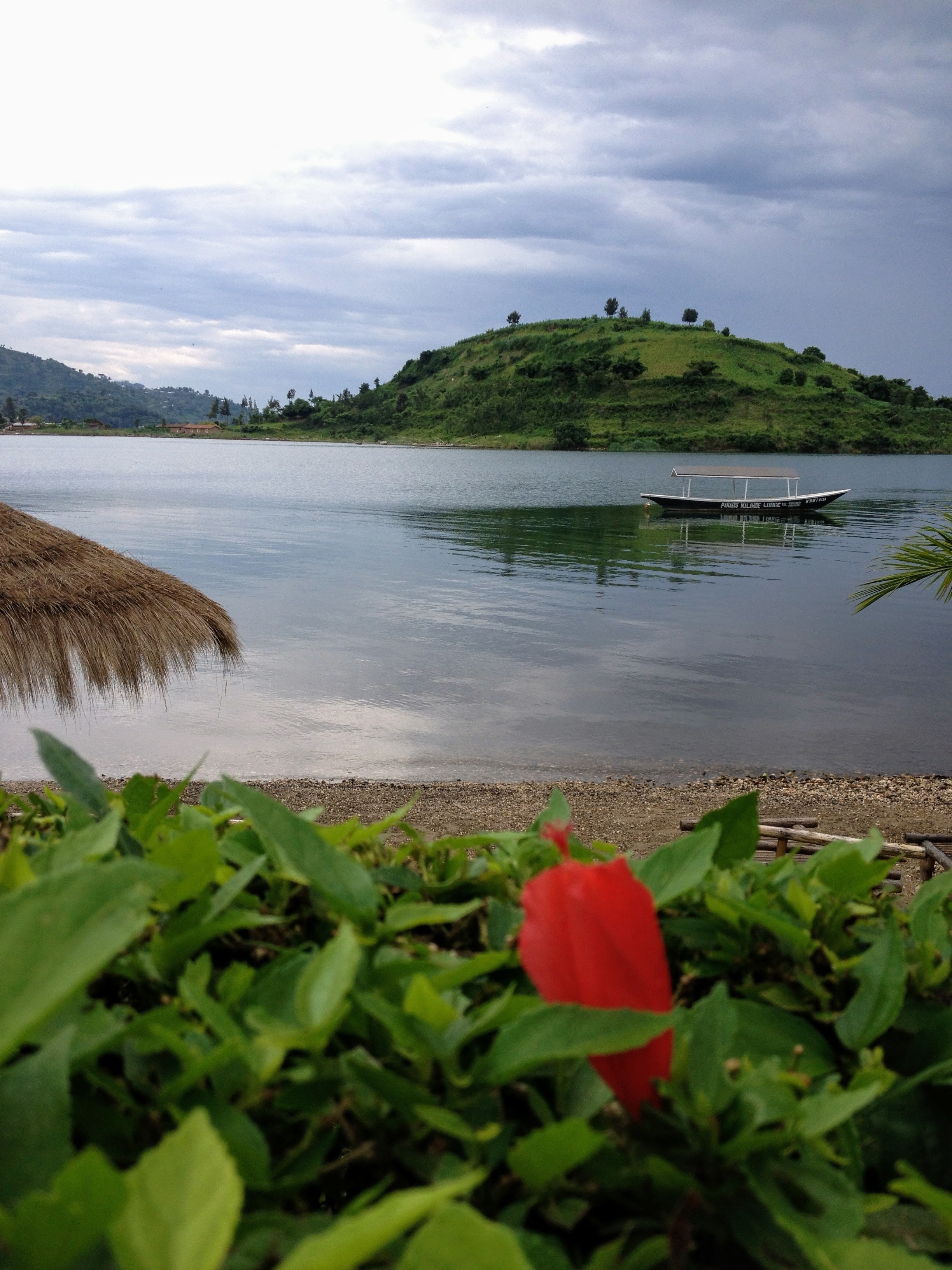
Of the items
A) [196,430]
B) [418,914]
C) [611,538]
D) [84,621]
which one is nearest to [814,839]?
[418,914]

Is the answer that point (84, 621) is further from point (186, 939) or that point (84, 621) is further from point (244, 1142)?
point (244, 1142)

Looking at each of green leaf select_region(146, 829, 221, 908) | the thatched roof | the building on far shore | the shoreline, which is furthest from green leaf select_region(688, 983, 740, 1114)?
the building on far shore

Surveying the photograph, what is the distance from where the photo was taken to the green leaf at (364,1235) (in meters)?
0.39

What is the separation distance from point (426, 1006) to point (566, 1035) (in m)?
0.11

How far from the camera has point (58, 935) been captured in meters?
0.53

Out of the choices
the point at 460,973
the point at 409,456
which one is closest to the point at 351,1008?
the point at 460,973

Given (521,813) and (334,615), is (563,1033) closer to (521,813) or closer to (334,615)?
(521,813)

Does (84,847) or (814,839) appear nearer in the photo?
(84,847)

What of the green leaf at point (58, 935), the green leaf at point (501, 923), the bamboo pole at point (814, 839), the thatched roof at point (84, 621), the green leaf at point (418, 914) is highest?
the green leaf at point (58, 935)

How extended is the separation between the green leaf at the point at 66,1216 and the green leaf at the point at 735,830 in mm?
754

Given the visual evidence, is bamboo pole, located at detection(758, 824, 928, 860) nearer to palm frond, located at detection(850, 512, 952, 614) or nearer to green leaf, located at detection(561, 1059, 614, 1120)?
palm frond, located at detection(850, 512, 952, 614)

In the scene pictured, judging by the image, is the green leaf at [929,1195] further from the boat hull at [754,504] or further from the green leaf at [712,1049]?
the boat hull at [754,504]

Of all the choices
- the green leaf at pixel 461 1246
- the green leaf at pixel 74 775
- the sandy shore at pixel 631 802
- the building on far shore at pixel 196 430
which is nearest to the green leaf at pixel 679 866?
the green leaf at pixel 461 1246

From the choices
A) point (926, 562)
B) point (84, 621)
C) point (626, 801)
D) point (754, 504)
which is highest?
point (754, 504)
